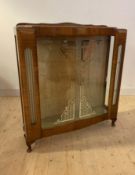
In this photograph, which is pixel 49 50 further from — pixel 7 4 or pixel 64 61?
pixel 7 4

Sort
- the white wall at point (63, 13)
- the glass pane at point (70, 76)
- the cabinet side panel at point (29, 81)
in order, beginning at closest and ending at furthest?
1. the cabinet side panel at point (29, 81)
2. the glass pane at point (70, 76)
3. the white wall at point (63, 13)

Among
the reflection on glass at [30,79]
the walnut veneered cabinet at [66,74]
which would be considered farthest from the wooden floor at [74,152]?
the reflection on glass at [30,79]

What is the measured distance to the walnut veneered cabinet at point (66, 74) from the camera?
1349mm

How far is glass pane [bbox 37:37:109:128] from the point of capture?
149 centimetres

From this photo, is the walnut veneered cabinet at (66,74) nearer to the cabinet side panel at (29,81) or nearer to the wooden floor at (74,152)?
the cabinet side panel at (29,81)

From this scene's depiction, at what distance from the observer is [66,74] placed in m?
1.58

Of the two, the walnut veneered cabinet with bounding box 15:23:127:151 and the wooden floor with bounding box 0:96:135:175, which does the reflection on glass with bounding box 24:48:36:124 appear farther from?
the wooden floor with bounding box 0:96:135:175

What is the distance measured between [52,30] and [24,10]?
130 cm

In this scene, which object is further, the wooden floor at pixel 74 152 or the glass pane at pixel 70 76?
the glass pane at pixel 70 76

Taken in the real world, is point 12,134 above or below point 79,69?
below

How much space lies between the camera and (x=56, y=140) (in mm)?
1716

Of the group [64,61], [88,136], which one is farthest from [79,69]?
[88,136]

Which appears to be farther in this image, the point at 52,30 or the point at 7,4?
the point at 7,4

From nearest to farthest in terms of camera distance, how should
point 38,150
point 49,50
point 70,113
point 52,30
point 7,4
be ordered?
point 52,30
point 49,50
point 38,150
point 70,113
point 7,4
